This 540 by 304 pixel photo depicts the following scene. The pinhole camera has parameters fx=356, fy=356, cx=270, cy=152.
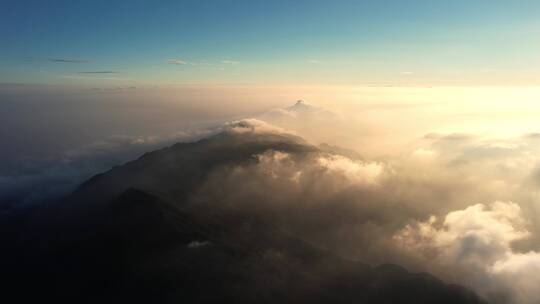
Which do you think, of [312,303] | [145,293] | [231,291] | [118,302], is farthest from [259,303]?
[118,302]

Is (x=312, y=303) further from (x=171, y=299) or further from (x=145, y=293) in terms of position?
(x=145, y=293)

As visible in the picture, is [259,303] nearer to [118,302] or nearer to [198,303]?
[198,303]

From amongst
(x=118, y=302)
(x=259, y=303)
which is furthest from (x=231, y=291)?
(x=118, y=302)

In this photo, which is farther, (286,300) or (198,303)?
(286,300)

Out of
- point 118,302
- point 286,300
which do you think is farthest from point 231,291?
point 118,302

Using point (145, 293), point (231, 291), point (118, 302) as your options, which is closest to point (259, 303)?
point (231, 291)

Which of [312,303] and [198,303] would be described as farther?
[312,303]

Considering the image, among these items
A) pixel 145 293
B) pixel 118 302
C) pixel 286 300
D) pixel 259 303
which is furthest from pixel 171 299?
pixel 286 300

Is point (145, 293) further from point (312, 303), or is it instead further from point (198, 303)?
point (312, 303)
